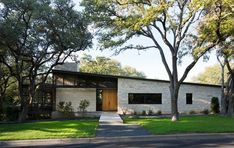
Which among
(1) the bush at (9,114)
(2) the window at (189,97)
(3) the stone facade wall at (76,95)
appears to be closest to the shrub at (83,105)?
(3) the stone facade wall at (76,95)

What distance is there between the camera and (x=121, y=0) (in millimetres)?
27047

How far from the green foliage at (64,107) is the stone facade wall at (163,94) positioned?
478 centimetres

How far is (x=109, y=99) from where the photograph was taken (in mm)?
38094

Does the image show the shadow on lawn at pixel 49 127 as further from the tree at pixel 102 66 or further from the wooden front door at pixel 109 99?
the tree at pixel 102 66

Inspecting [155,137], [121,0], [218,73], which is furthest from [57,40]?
[218,73]

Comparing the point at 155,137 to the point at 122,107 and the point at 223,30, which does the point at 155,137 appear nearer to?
the point at 223,30

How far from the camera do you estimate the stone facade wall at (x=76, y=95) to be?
3703 centimetres

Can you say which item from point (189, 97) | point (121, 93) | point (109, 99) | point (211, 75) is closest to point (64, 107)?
point (109, 99)

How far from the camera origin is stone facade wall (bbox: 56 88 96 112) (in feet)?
121

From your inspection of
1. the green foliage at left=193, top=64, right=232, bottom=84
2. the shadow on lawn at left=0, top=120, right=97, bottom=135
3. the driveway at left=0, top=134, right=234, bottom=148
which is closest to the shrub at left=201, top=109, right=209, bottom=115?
the shadow on lawn at left=0, top=120, right=97, bottom=135

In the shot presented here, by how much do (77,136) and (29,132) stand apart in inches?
124

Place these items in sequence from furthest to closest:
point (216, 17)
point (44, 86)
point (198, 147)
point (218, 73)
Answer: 1. point (218, 73)
2. point (44, 86)
3. point (216, 17)
4. point (198, 147)

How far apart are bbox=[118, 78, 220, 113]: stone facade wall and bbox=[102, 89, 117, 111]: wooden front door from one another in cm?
141

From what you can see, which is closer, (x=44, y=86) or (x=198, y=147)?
(x=198, y=147)
